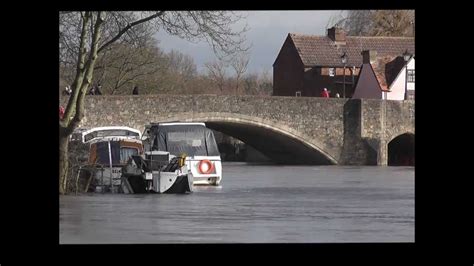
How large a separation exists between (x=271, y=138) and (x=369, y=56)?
5.05 m

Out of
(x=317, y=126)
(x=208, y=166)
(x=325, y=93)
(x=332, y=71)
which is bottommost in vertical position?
(x=208, y=166)

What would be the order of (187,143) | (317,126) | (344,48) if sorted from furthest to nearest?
(317,126)
(344,48)
(187,143)

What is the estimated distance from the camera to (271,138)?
1501 inches

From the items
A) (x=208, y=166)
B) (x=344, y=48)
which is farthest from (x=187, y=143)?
(x=344, y=48)

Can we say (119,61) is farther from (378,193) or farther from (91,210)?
(91,210)

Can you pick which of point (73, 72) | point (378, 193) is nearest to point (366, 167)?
point (378, 193)

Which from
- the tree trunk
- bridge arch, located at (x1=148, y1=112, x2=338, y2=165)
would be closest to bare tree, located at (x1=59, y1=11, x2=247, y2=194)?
the tree trunk

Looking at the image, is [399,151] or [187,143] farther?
[399,151]

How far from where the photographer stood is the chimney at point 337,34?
116 feet

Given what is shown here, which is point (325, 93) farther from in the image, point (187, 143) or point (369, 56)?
point (187, 143)

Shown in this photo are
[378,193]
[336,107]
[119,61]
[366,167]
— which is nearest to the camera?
[378,193]

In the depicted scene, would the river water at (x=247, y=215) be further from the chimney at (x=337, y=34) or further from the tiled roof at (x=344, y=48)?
the chimney at (x=337, y=34)
